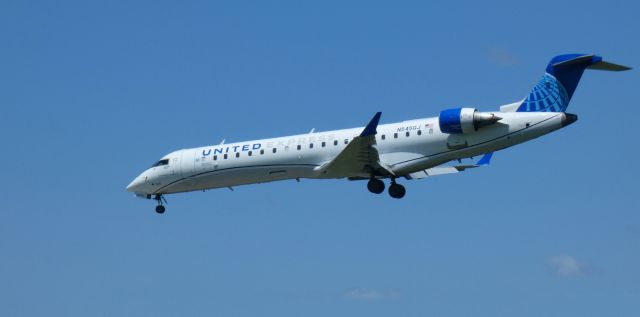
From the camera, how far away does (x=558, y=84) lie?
1510 inches

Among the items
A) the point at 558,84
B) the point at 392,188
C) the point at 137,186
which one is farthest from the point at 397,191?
the point at 137,186

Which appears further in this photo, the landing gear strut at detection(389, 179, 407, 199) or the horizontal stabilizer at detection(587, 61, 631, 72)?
the landing gear strut at detection(389, 179, 407, 199)

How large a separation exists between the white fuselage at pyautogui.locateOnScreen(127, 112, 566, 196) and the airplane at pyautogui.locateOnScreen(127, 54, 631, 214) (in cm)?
3

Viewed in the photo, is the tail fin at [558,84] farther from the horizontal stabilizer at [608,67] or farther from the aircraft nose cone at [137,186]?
the aircraft nose cone at [137,186]

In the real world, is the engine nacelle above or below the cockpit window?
below

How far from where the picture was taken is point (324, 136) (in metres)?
40.6

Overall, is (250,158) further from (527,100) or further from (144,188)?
(527,100)

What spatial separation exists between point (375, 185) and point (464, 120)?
447 cm

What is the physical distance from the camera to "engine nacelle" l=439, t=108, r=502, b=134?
37656 mm

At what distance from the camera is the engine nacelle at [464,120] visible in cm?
3766


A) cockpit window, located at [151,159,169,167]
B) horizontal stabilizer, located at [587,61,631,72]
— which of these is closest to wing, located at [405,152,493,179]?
horizontal stabilizer, located at [587,61,631,72]

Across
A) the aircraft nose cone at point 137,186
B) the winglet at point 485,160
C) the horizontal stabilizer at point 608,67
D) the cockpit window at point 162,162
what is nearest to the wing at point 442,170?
the winglet at point 485,160

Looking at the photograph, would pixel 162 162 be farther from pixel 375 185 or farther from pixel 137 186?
pixel 375 185

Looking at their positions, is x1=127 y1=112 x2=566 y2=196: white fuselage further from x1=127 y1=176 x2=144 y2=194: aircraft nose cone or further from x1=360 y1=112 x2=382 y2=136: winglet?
x1=360 y1=112 x2=382 y2=136: winglet
